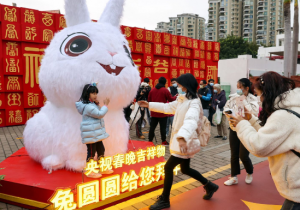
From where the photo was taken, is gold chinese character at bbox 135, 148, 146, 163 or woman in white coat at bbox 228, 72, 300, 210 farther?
gold chinese character at bbox 135, 148, 146, 163

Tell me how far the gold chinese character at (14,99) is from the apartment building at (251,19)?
8327 centimetres

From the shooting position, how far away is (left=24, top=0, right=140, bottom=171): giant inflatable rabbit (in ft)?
11.7

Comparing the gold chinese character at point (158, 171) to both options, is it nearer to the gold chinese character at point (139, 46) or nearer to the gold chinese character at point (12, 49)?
the gold chinese character at point (12, 49)

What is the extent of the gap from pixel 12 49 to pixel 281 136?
889 centimetres

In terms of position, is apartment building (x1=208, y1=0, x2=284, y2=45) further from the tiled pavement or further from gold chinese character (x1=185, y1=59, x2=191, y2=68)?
the tiled pavement

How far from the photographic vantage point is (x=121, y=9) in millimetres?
4340

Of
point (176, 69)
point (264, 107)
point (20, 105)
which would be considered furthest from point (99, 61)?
point (176, 69)

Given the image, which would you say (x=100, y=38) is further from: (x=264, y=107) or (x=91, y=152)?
(x=264, y=107)

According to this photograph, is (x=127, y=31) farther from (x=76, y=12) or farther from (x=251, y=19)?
(x=251, y=19)

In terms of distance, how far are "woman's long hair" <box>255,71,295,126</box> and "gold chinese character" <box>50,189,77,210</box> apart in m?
2.14

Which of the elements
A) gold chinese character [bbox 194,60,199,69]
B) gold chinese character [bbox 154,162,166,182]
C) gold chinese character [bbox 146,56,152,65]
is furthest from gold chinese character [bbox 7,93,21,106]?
gold chinese character [bbox 194,60,199,69]

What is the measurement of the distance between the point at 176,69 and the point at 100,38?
31.7 feet

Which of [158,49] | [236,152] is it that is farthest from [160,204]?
[158,49]

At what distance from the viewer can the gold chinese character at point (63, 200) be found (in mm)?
2654
